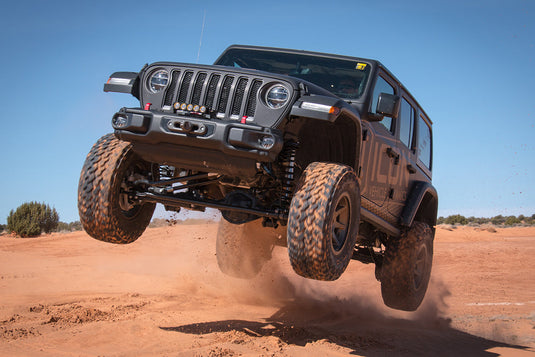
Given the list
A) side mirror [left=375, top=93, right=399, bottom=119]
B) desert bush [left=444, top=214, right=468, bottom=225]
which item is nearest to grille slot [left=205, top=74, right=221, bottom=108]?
side mirror [left=375, top=93, right=399, bottom=119]

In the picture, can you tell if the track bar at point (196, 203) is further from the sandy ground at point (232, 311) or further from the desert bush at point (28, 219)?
the desert bush at point (28, 219)

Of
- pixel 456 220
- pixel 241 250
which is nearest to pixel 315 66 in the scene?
pixel 241 250

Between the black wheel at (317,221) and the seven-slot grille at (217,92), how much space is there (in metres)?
0.73

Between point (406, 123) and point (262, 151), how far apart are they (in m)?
3.16

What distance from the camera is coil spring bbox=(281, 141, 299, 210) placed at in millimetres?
4277

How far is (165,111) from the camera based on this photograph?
422 centimetres

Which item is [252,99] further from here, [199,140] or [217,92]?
[199,140]

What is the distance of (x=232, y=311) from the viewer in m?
6.93

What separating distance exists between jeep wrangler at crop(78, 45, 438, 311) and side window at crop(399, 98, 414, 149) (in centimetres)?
38

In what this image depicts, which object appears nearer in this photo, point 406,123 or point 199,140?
point 199,140

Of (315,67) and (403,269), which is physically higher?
(315,67)

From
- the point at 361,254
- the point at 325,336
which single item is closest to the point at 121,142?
the point at 325,336

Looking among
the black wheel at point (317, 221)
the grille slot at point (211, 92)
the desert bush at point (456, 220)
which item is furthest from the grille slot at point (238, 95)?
the desert bush at point (456, 220)

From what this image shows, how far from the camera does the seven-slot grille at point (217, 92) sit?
4113 millimetres
